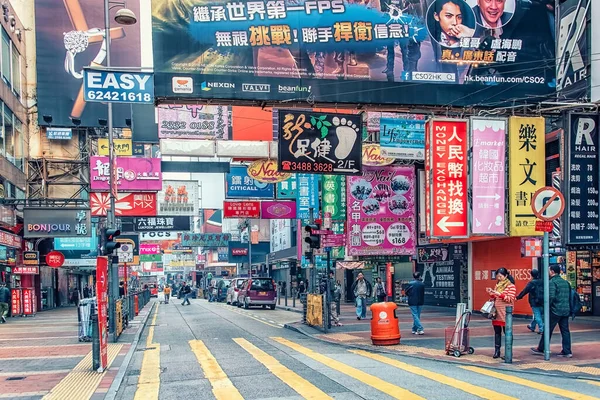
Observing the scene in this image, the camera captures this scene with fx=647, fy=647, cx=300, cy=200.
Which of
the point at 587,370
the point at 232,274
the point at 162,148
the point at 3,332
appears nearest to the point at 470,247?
the point at 162,148

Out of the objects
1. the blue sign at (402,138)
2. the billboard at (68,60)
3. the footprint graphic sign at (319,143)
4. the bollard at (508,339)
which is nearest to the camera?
the bollard at (508,339)

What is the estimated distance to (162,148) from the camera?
968 inches

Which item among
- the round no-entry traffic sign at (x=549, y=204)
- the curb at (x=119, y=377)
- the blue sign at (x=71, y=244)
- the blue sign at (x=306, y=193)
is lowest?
the curb at (x=119, y=377)

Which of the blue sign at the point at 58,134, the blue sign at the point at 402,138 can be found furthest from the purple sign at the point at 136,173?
the blue sign at the point at 402,138

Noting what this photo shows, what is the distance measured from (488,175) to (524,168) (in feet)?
3.12

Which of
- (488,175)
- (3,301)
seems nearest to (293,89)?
(488,175)

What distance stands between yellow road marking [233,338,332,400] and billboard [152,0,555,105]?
609 centimetres

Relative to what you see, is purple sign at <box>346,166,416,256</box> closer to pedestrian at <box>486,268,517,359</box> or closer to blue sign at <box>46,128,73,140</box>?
pedestrian at <box>486,268,517,359</box>

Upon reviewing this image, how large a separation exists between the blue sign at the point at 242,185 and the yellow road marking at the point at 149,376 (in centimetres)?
1302

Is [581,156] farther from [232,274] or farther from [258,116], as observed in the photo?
[232,274]

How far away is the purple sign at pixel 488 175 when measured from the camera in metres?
16.3

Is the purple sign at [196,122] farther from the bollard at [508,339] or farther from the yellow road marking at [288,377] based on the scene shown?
the bollard at [508,339]

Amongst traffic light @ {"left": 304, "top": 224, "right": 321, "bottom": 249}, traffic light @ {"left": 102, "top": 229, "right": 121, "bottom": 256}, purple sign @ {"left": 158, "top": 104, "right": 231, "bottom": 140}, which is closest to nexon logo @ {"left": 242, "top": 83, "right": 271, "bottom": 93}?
traffic light @ {"left": 102, "top": 229, "right": 121, "bottom": 256}

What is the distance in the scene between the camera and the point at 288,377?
10.9 metres
